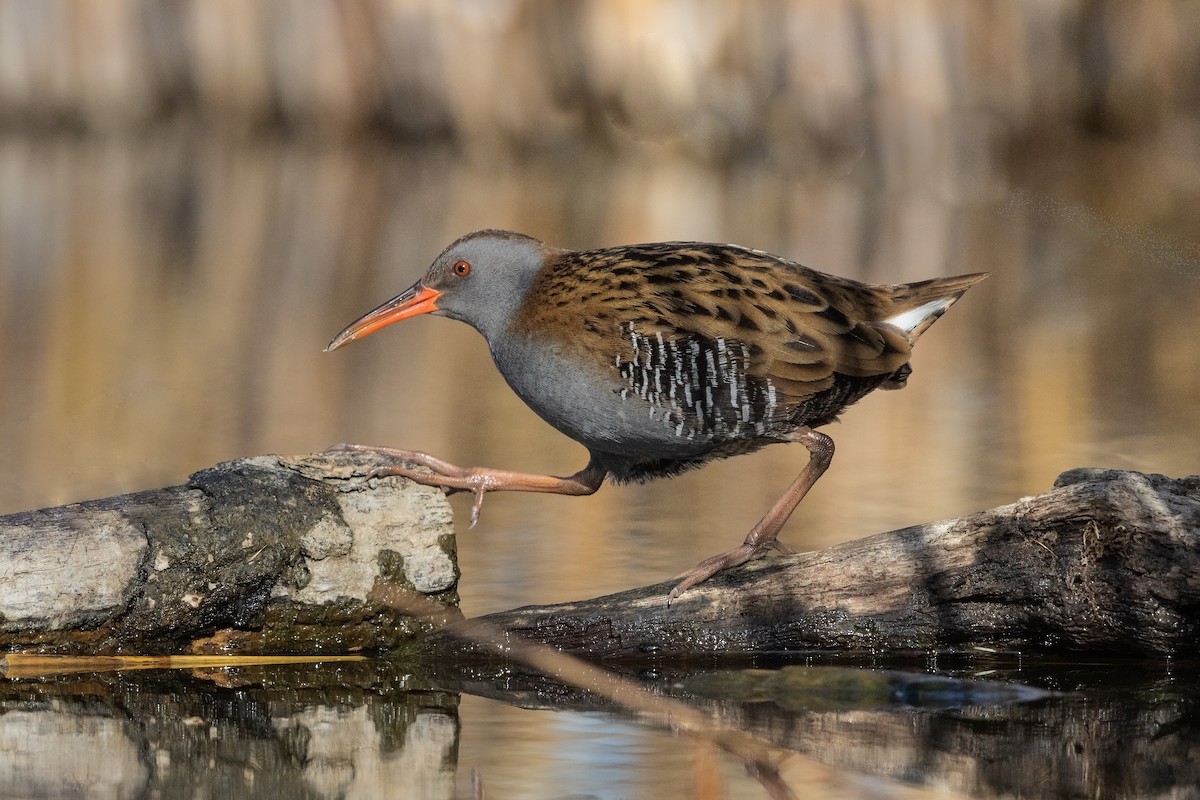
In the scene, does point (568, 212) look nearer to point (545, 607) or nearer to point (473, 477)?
point (473, 477)

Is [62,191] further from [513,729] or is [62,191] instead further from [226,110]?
[513,729]

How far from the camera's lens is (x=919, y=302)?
6543 mm

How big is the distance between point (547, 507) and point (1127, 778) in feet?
12.1

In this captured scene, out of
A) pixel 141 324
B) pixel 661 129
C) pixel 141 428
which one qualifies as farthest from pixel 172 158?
pixel 141 428

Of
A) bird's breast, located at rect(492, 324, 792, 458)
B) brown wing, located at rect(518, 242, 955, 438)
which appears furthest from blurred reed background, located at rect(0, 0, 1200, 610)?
brown wing, located at rect(518, 242, 955, 438)

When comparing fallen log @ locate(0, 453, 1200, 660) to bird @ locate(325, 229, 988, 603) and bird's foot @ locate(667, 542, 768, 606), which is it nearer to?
bird's foot @ locate(667, 542, 768, 606)

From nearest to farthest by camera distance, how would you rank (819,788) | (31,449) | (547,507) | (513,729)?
(819,788)
(513,729)
(547,507)
(31,449)

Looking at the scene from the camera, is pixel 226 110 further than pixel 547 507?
Yes

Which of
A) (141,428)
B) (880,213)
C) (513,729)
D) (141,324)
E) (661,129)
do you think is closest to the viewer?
(513,729)

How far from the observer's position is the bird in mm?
6043

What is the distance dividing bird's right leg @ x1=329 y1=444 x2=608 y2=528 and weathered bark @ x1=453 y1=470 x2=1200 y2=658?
19.1 inches

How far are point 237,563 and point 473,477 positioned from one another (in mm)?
859

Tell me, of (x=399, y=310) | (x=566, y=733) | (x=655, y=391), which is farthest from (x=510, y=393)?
(x=566, y=733)

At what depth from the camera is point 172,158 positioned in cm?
2320
